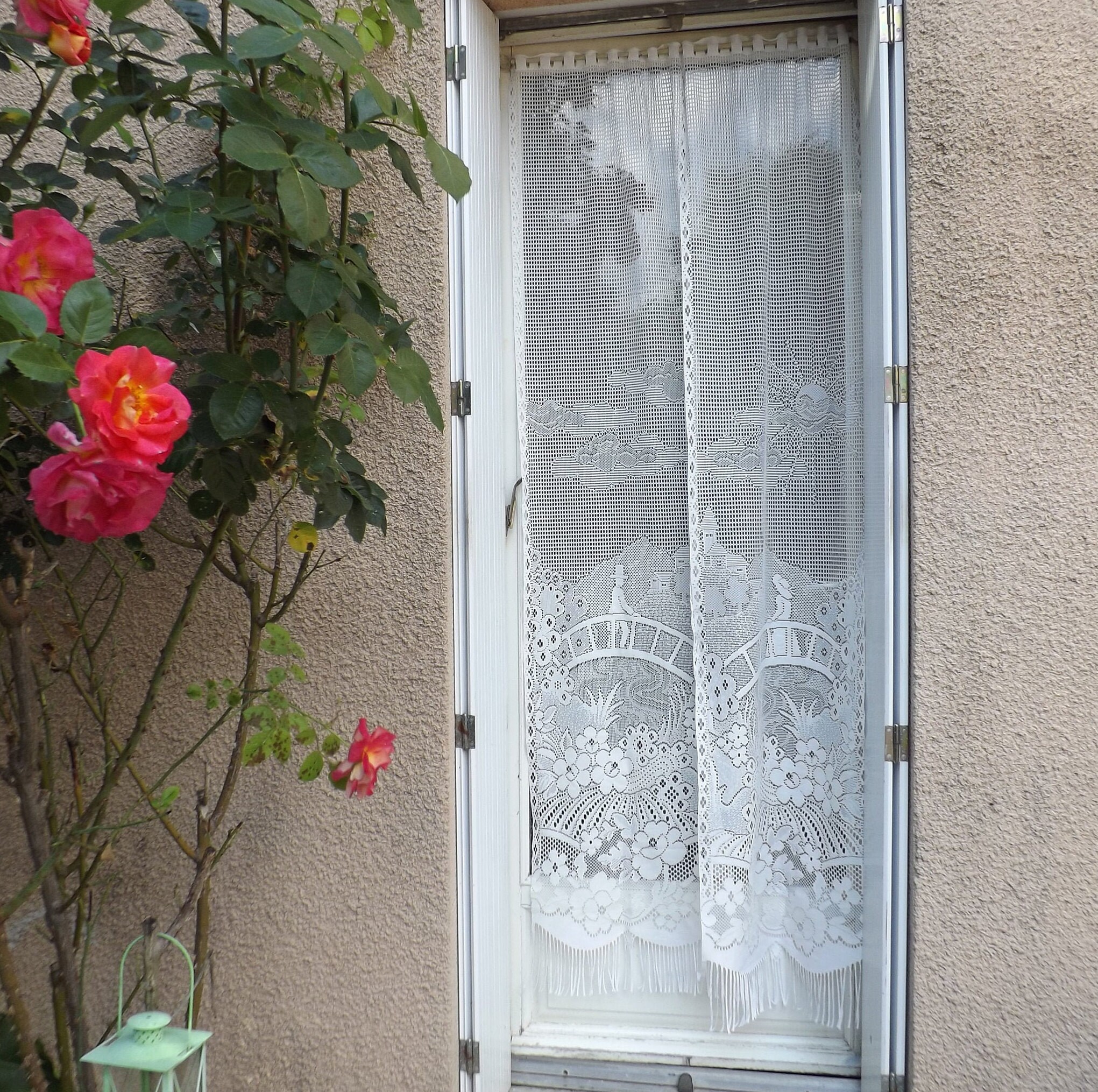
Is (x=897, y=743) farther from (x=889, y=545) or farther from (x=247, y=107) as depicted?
(x=247, y=107)

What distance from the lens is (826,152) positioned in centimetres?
220

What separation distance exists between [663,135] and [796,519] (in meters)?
1.06

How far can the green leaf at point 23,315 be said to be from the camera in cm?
104

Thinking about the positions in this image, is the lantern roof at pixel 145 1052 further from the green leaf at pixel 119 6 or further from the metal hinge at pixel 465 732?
the green leaf at pixel 119 6

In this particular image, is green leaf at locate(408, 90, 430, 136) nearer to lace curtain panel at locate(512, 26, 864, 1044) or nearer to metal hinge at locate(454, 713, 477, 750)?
lace curtain panel at locate(512, 26, 864, 1044)

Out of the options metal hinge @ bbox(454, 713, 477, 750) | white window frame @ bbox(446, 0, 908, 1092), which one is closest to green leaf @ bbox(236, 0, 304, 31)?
white window frame @ bbox(446, 0, 908, 1092)

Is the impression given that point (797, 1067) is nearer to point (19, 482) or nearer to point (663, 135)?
point (19, 482)

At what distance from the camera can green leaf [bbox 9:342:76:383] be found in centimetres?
104

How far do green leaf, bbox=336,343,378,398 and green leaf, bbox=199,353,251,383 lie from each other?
0.55 ft

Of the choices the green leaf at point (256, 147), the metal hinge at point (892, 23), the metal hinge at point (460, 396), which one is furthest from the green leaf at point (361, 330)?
the metal hinge at point (892, 23)

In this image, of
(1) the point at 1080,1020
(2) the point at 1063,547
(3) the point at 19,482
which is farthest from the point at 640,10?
(1) the point at 1080,1020

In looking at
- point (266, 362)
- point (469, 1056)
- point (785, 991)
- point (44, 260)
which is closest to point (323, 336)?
point (266, 362)

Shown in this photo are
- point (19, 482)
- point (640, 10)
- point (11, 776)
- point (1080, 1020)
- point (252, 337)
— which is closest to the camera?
point (11, 776)

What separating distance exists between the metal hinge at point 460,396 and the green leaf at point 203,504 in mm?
659
